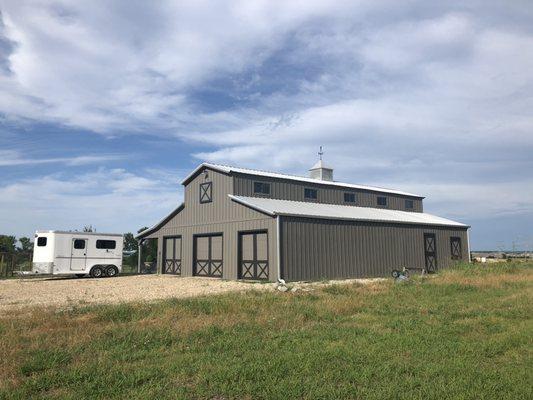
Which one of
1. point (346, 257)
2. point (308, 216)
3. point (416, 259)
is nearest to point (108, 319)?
point (308, 216)

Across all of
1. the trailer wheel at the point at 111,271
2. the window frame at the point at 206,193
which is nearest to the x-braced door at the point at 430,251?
the window frame at the point at 206,193

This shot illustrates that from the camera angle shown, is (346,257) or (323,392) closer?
(323,392)

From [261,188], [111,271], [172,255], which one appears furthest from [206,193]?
[111,271]

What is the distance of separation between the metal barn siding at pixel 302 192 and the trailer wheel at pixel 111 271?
30.9 ft

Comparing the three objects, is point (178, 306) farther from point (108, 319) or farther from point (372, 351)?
point (372, 351)

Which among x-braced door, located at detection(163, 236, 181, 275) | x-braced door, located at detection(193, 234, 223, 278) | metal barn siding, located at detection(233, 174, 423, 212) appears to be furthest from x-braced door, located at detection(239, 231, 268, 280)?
x-braced door, located at detection(163, 236, 181, 275)

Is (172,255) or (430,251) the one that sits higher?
(430,251)

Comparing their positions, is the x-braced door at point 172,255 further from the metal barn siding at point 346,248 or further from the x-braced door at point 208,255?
the metal barn siding at point 346,248

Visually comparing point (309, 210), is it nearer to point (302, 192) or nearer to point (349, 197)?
point (302, 192)

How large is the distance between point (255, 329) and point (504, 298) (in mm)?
8775

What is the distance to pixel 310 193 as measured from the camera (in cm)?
2859

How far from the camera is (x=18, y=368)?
6.50 metres

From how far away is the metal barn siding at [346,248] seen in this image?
21719 millimetres

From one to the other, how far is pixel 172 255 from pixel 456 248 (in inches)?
787
